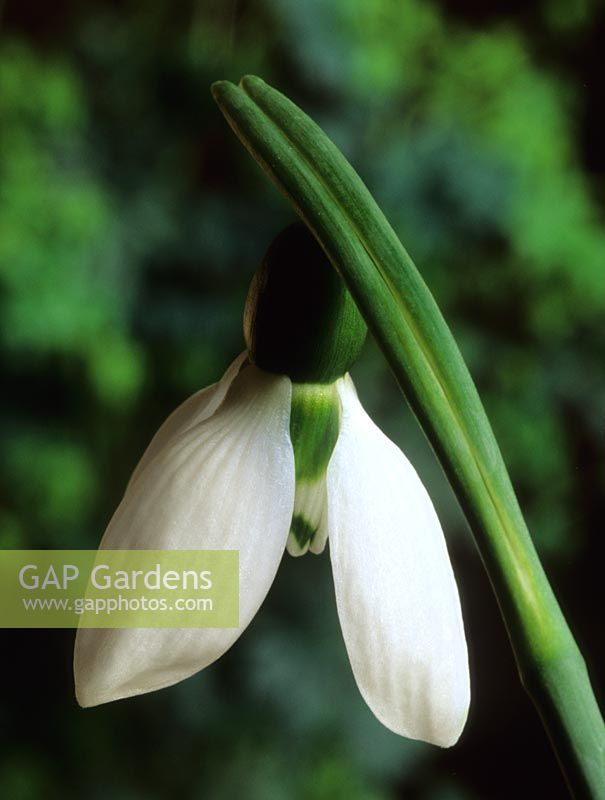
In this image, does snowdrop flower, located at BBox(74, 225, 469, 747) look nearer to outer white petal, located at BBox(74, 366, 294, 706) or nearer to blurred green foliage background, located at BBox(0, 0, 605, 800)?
outer white petal, located at BBox(74, 366, 294, 706)

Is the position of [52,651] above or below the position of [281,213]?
below

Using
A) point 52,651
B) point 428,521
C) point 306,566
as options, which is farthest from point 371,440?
point 52,651

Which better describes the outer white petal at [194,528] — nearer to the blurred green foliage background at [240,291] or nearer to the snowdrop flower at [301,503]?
the snowdrop flower at [301,503]

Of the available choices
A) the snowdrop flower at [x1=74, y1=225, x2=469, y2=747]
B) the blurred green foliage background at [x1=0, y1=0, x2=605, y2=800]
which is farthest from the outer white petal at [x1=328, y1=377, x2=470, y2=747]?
the blurred green foliage background at [x1=0, y1=0, x2=605, y2=800]

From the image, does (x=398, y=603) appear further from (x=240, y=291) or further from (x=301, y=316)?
(x=240, y=291)

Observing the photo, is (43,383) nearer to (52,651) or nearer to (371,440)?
(52,651)

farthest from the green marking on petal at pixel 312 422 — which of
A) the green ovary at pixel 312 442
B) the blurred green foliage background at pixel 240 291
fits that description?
the blurred green foliage background at pixel 240 291

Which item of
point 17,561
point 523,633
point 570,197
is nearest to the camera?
point 523,633
